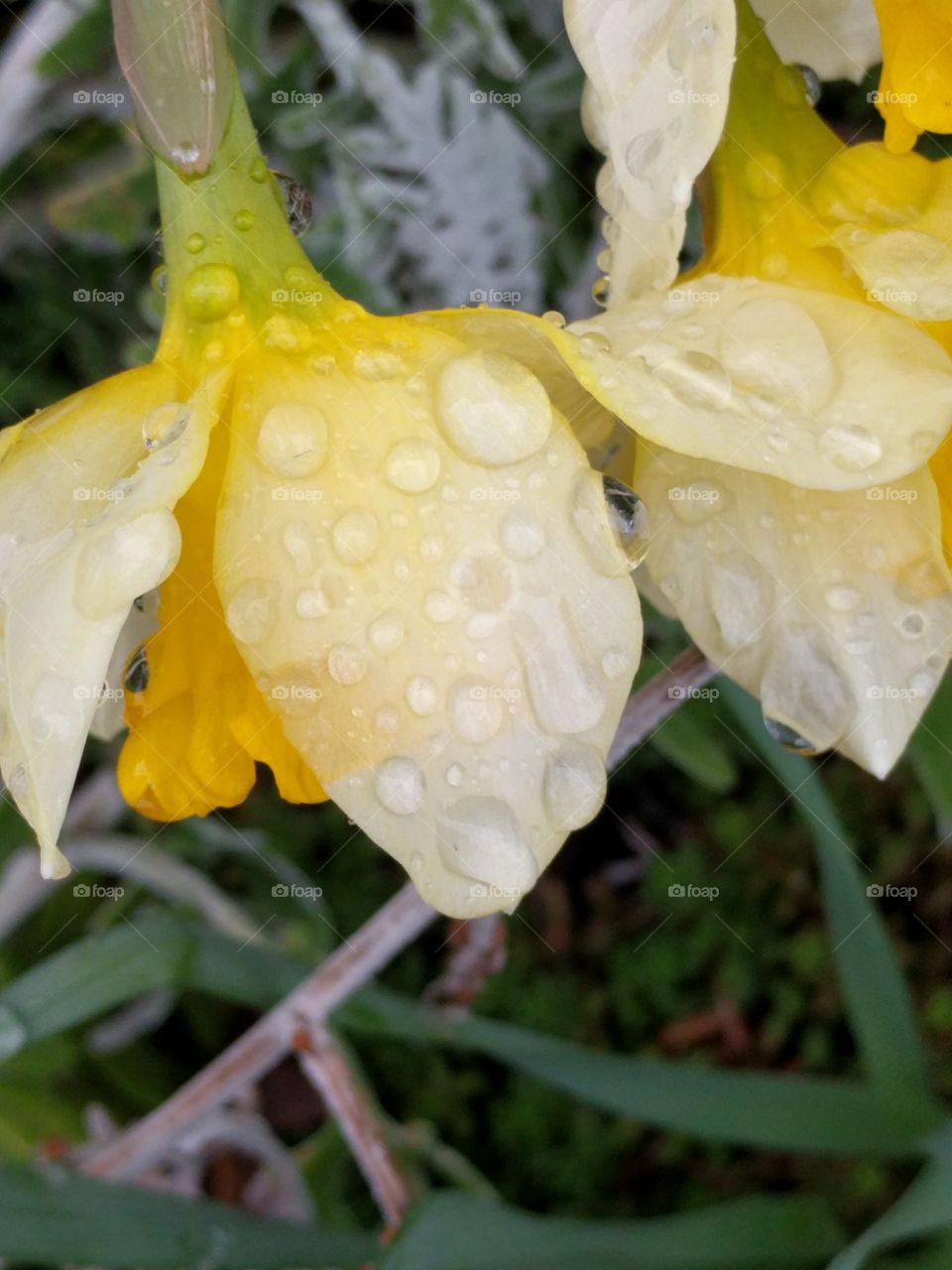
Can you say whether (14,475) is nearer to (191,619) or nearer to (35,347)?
(191,619)

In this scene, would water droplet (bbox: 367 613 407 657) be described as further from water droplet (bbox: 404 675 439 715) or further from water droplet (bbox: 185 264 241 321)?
water droplet (bbox: 185 264 241 321)

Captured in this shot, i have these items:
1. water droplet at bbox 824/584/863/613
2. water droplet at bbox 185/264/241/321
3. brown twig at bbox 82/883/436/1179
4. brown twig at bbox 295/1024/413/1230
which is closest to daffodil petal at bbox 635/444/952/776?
water droplet at bbox 824/584/863/613

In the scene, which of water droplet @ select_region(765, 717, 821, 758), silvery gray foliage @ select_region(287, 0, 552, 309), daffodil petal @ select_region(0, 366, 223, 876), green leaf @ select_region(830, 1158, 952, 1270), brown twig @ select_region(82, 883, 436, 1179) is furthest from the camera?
silvery gray foliage @ select_region(287, 0, 552, 309)

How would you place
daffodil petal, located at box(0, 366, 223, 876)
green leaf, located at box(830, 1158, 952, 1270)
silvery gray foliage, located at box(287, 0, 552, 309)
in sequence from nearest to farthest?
daffodil petal, located at box(0, 366, 223, 876)
green leaf, located at box(830, 1158, 952, 1270)
silvery gray foliage, located at box(287, 0, 552, 309)

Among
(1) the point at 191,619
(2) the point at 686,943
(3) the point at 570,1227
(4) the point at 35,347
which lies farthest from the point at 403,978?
(1) the point at 191,619

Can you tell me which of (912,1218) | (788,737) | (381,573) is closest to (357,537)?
(381,573)

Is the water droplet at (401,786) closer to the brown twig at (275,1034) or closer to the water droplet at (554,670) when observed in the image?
the water droplet at (554,670)

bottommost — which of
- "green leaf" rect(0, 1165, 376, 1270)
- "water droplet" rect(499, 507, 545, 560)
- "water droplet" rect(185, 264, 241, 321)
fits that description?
"green leaf" rect(0, 1165, 376, 1270)

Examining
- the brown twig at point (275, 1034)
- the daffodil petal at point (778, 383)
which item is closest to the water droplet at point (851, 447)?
the daffodil petal at point (778, 383)
